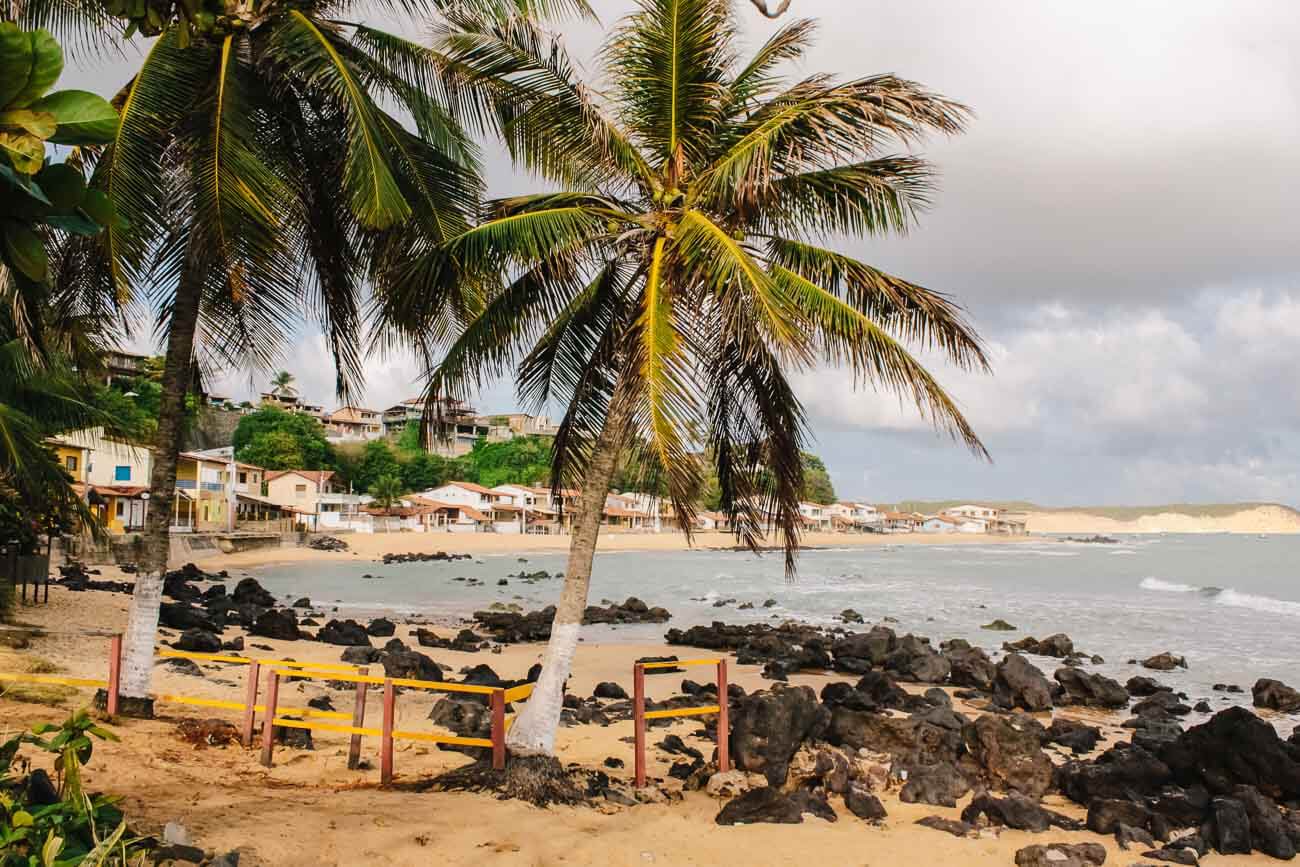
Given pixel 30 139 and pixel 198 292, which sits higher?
pixel 198 292

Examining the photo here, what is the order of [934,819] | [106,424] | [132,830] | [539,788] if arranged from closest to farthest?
[132,830], [539,788], [934,819], [106,424]

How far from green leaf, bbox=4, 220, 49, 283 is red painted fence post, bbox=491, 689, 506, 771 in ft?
18.2

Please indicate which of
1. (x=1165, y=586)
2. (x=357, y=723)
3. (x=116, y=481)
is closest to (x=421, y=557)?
(x=116, y=481)

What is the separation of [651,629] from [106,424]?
15.8 meters

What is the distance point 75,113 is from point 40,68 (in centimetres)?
9

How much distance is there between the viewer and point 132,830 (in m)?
5.03

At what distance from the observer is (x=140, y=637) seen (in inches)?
Result: 343

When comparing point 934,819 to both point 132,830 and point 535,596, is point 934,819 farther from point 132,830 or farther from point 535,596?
point 535,596

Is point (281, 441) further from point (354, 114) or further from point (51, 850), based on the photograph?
point (51, 850)

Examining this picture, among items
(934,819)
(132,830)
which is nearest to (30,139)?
(132,830)

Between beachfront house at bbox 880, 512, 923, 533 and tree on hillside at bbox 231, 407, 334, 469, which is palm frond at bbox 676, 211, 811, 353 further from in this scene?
beachfront house at bbox 880, 512, 923, 533

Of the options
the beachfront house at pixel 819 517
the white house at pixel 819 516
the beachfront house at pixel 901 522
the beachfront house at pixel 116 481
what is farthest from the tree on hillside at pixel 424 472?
the beachfront house at pixel 901 522

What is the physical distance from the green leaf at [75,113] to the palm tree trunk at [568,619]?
5.68m

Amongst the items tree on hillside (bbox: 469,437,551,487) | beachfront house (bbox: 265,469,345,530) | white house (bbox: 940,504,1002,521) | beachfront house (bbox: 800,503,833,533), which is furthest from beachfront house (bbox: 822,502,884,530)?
beachfront house (bbox: 265,469,345,530)
